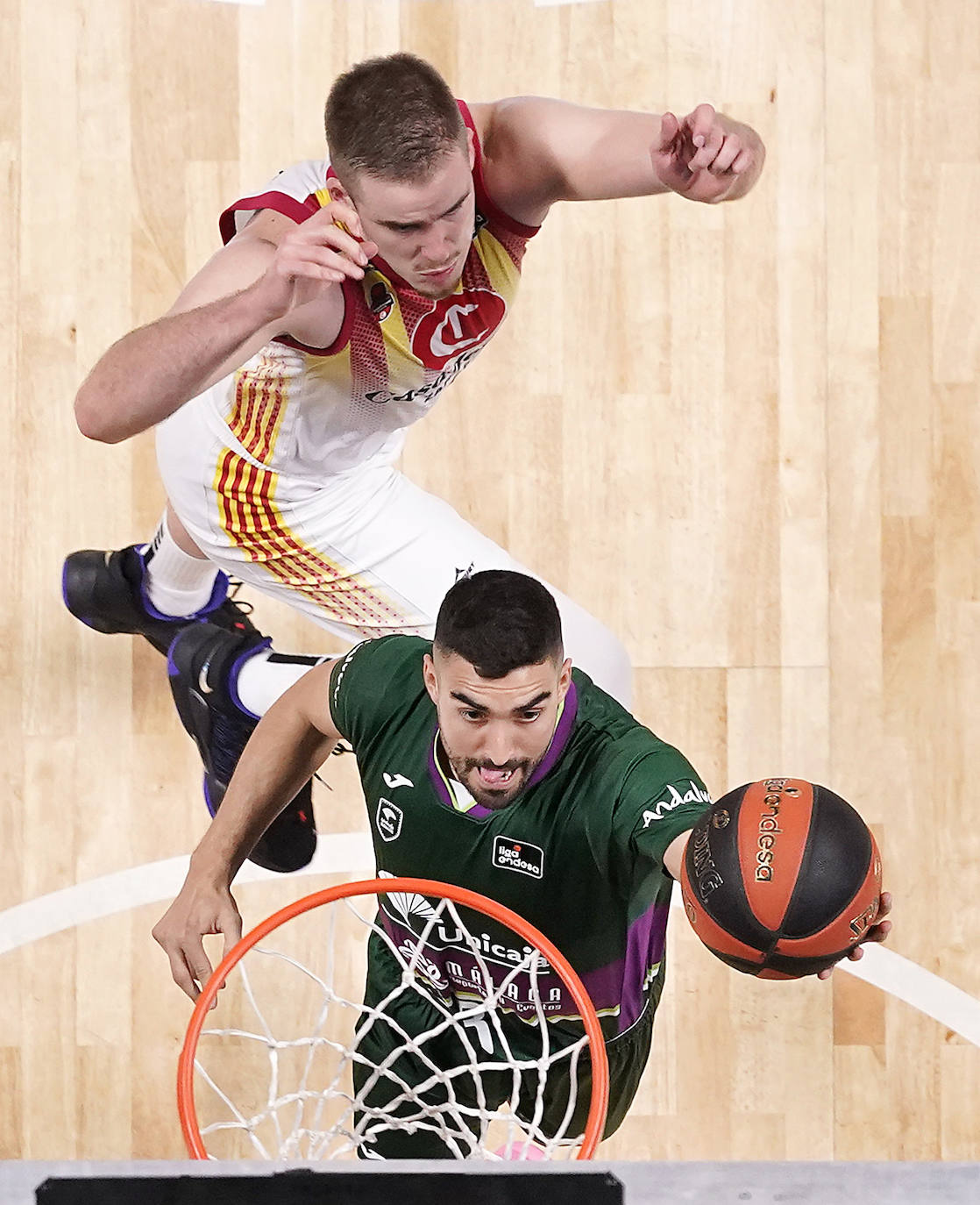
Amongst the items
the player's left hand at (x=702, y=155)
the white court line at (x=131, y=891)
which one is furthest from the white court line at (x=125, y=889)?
the player's left hand at (x=702, y=155)

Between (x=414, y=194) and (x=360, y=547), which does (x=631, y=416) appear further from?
(x=414, y=194)

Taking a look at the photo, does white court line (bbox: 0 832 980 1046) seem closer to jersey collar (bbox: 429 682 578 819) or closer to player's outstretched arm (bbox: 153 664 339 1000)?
player's outstretched arm (bbox: 153 664 339 1000)

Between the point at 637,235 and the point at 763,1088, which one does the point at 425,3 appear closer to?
the point at 637,235

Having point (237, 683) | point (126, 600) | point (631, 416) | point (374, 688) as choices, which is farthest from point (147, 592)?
point (631, 416)

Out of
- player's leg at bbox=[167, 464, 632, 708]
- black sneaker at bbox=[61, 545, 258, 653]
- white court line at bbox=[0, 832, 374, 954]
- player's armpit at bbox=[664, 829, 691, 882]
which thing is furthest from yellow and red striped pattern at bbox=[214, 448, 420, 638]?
player's armpit at bbox=[664, 829, 691, 882]

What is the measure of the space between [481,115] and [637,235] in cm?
102

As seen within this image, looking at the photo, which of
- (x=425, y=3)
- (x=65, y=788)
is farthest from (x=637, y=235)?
(x=65, y=788)

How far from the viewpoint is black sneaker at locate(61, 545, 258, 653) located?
346 centimetres

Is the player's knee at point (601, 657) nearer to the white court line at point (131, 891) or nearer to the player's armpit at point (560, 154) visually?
the white court line at point (131, 891)

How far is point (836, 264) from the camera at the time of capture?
358 cm

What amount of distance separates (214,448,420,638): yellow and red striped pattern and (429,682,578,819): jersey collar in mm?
583

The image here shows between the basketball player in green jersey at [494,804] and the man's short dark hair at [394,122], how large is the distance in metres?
0.68

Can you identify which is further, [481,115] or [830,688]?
[830,688]

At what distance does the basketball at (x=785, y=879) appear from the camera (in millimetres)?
1868
